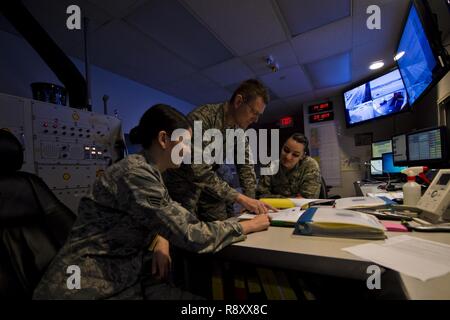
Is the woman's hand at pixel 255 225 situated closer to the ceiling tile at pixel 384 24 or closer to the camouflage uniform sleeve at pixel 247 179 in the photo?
the camouflage uniform sleeve at pixel 247 179

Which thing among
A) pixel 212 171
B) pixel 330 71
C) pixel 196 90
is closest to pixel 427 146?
pixel 330 71

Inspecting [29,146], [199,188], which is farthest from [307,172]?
[29,146]

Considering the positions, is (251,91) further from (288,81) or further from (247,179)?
(288,81)

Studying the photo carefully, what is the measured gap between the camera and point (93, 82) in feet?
8.20

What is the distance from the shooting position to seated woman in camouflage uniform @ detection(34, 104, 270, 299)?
0.65 m

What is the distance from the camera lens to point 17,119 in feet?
5.18

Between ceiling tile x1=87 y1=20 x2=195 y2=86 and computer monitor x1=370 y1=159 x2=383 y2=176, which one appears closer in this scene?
ceiling tile x1=87 y1=20 x2=195 y2=86

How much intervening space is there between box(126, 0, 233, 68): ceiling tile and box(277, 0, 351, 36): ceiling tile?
2.33ft

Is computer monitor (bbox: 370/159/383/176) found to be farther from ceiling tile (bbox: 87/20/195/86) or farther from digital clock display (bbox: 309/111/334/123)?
ceiling tile (bbox: 87/20/195/86)

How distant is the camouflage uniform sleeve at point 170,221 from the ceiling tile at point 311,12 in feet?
6.11

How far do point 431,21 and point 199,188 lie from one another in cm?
167

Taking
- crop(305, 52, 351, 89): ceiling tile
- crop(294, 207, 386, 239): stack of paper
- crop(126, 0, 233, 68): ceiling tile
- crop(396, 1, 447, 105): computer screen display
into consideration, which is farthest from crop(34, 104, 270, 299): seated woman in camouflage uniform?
crop(305, 52, 351, 89): ceiling tile

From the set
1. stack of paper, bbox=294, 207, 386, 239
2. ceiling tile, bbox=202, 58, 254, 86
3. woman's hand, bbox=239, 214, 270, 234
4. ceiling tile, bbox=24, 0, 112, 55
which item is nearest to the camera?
stack of paper, bbox=294, 207, 386, 239

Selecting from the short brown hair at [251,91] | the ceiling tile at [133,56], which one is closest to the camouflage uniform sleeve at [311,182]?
the short brown hair at [251,91]
